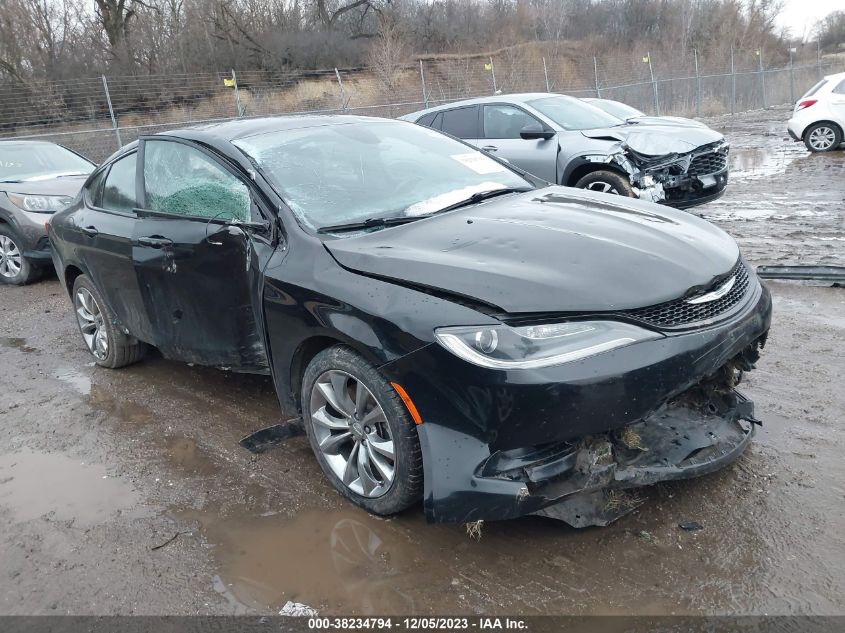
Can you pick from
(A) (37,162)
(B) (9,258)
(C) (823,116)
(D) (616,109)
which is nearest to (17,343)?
(B) (9,258)

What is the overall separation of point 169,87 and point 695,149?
1648 cm

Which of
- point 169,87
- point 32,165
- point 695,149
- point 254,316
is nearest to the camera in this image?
point 254,316

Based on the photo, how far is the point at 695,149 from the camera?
8109 millimetres

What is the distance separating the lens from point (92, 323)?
5277 mm

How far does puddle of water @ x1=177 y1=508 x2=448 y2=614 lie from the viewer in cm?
259

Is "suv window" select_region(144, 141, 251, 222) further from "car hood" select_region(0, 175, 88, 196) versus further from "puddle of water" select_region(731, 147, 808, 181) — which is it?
"puddle of water" select_region(731, 147, 808, 181)

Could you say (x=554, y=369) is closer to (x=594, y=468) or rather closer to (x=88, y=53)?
(x=594, y=468)

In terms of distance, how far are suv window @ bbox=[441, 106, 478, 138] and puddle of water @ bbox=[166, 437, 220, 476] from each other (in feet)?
21.4

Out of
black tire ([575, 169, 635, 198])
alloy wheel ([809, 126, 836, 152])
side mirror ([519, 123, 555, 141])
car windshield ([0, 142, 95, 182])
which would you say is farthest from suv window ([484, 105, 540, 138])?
alloy wheel ([809, 126, 836, 152])

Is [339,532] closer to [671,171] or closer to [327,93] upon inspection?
[671,171]

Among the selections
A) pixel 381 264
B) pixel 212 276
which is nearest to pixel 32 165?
pixel 212 276

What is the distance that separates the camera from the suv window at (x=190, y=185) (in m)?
3.61

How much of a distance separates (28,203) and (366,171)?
618 cm

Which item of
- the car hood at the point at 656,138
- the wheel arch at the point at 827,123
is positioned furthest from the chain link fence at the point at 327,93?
the wheel arch at the point at 827,123
